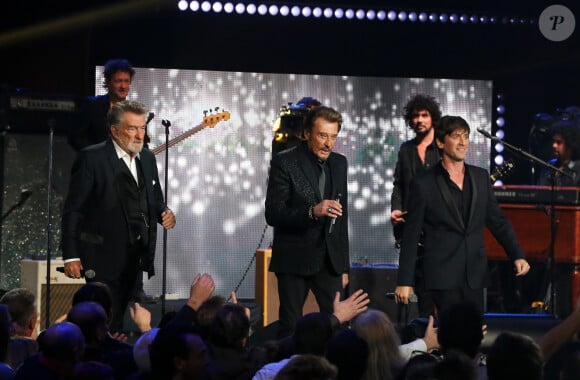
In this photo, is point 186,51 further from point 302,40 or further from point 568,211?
point 568,211

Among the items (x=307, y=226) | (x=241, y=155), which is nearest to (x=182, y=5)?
(x=241, y=155)

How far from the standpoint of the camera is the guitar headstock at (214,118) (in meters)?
10.5

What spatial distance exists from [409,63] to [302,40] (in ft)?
3.80

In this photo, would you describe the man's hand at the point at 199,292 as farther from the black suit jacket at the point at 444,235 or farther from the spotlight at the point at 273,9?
the spotlight at the point at 273,9

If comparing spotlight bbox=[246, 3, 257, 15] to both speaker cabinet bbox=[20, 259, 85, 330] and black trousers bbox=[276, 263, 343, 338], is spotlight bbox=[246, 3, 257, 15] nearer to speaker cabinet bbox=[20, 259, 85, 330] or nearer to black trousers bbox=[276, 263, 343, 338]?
speaker cabinet bbox=[20, 259, 85, 330]

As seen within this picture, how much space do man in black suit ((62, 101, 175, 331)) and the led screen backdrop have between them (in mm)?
3735

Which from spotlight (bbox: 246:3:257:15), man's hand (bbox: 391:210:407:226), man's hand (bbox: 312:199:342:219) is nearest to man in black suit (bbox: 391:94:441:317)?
man's hand (bbox: 391:210:407:226)

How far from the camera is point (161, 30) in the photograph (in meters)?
11.3

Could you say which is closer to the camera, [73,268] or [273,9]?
[73,268]

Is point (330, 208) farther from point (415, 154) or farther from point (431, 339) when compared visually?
point (415, 154)

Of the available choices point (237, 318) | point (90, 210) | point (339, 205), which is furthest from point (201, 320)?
point (90, 210)

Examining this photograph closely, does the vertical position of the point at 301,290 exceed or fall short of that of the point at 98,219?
it falls short

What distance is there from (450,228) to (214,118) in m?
3.98

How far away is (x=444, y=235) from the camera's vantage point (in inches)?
281
